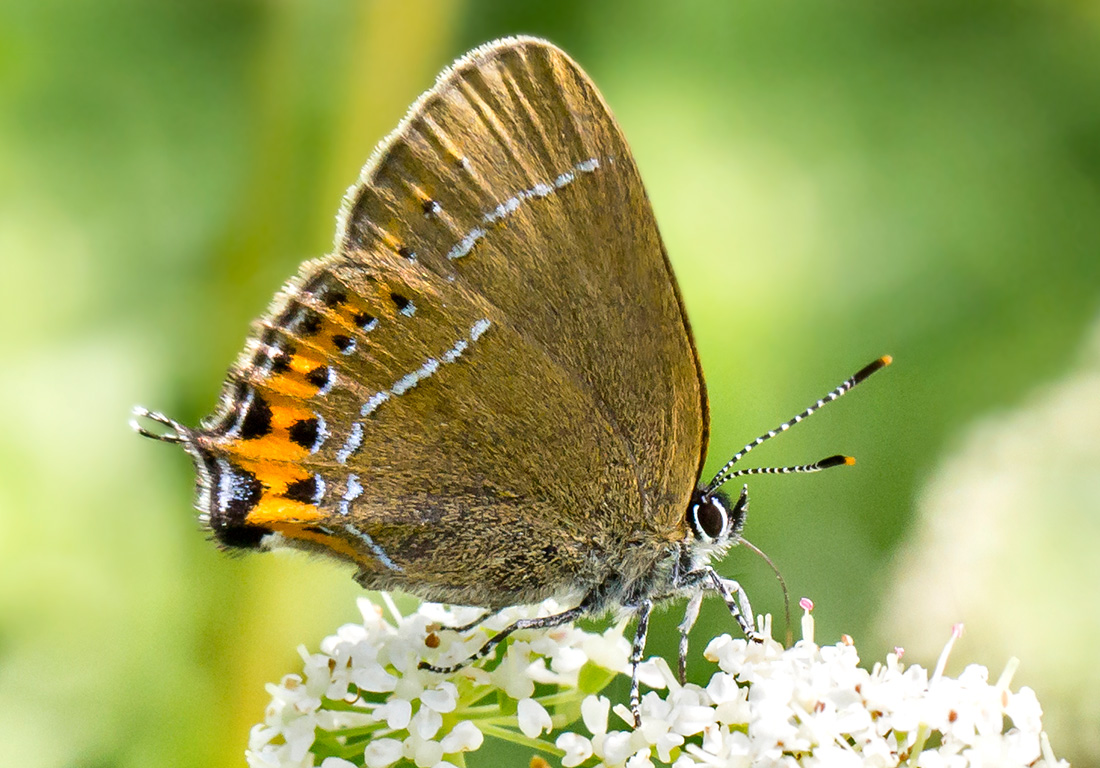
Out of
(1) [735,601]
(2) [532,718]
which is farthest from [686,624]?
(2) [532,718]

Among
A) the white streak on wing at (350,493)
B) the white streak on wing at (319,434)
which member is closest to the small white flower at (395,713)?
the white streak on wing at (350,493)

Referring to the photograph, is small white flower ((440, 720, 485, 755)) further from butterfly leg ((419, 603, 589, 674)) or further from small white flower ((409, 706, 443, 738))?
butterfly leg ((419, 603, 589, 674))

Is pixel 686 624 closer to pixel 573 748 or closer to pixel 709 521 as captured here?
pixel 709 521

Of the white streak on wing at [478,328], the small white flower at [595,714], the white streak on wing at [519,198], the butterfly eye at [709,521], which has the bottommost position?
the small white flower at [595,714]

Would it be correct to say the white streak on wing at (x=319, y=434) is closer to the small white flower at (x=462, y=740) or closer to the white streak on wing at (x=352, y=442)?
the white streak on wing at (x=352, y=442)

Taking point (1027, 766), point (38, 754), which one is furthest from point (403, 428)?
point (1027, 766)

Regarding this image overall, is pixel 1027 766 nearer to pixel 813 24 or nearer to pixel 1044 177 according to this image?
pixel 1044 177

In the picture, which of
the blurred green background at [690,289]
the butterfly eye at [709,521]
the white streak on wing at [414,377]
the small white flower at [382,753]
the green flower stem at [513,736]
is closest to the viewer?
the small white flower at [382,753]

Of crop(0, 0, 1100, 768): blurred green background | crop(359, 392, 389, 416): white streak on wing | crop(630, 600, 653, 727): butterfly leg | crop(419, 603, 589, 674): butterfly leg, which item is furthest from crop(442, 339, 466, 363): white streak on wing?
crop(0, 0, 1100, 768): blurred green background
